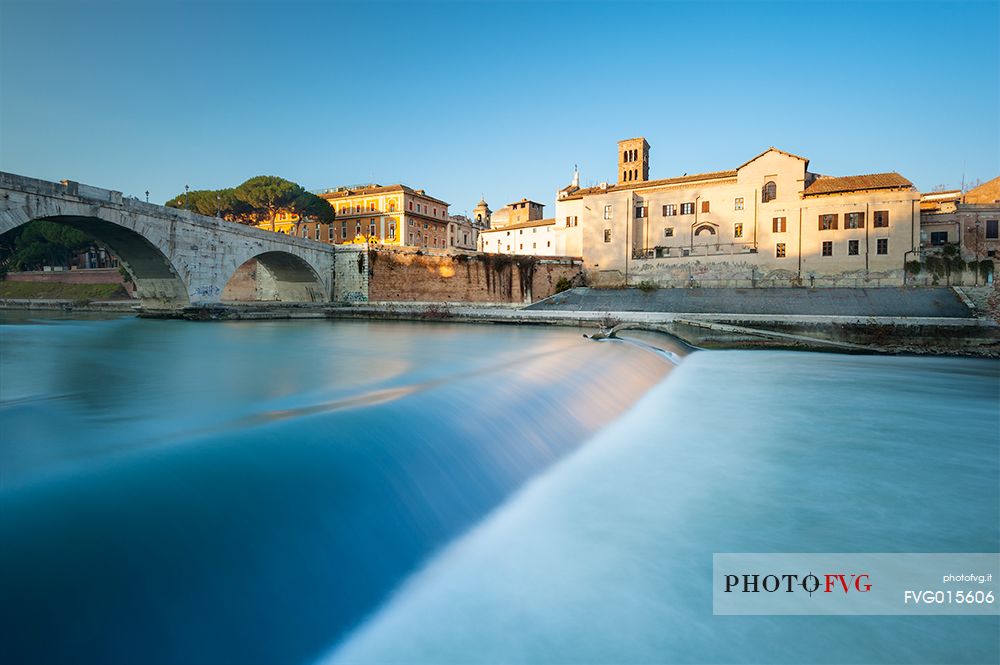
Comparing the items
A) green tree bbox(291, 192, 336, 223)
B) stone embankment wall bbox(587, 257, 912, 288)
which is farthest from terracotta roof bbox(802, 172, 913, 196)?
green tree bbox(291, 192, 336, 223)

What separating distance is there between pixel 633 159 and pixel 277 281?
3216cm

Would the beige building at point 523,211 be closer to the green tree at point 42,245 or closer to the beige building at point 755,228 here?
the beige building at point 755,228

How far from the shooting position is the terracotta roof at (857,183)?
26.6m

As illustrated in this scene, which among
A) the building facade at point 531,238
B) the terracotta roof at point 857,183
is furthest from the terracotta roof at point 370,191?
the terracotta roof at point 857,183

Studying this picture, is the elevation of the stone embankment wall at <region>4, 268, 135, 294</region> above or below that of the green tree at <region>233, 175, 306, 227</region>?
below

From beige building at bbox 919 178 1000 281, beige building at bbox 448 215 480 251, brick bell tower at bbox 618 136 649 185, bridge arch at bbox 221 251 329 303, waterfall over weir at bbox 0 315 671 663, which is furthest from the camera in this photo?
beige building at bbox 448 215 480 251

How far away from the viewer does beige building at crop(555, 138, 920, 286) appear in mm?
26578

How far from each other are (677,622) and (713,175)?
110 ft

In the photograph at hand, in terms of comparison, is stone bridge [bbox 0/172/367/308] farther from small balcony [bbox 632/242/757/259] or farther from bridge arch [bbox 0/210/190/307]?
small balcony [bbox 632/242/757/259]

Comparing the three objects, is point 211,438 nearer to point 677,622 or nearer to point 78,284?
point 677,622

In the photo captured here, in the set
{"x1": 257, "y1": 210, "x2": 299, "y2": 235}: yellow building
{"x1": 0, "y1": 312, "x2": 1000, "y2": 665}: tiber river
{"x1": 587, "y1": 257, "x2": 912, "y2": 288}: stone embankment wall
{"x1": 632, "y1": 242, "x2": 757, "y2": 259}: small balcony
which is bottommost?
{"x1": 0, "y1": 312, "x2": 1000, "y2": 665}: tiber river

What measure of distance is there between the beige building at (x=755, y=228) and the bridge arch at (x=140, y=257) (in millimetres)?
23068

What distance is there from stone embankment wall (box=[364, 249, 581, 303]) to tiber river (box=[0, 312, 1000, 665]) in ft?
79.4

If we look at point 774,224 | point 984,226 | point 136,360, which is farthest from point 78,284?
point 984,226
